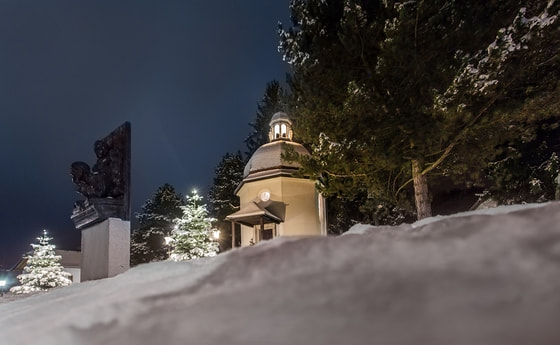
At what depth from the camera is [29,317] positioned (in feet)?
6.59

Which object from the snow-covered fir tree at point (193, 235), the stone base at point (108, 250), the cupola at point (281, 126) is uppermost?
the cupola at point (281, 126)

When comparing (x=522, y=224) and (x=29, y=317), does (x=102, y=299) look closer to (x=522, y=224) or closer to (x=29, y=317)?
(x=29, y=317)

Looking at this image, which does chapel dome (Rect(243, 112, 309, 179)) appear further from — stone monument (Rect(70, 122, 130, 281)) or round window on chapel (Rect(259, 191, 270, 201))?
stone monument (Rect(70, 122, 130, 281))

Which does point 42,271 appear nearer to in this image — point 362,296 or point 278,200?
point 278,200

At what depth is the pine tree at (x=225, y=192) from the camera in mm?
26953

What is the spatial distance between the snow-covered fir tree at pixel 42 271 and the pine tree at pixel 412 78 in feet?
51.7

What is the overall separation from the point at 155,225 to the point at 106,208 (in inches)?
930

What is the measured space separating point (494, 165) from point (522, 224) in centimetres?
1307

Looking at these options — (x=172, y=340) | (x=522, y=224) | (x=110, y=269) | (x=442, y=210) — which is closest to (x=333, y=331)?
(x=172, y=340)

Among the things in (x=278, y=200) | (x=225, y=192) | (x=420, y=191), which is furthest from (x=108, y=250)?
(x=225, y=192)

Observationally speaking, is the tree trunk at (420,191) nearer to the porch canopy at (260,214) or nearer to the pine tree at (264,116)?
the porch canopy at (260,214)

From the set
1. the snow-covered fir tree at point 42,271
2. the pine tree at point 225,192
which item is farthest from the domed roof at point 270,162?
the snow-covered fir tree at point 42,271

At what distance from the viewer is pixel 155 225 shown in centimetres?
2995

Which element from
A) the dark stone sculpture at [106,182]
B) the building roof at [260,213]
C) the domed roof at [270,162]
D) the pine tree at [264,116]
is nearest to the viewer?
the dark stone sculpture at [106,182]
